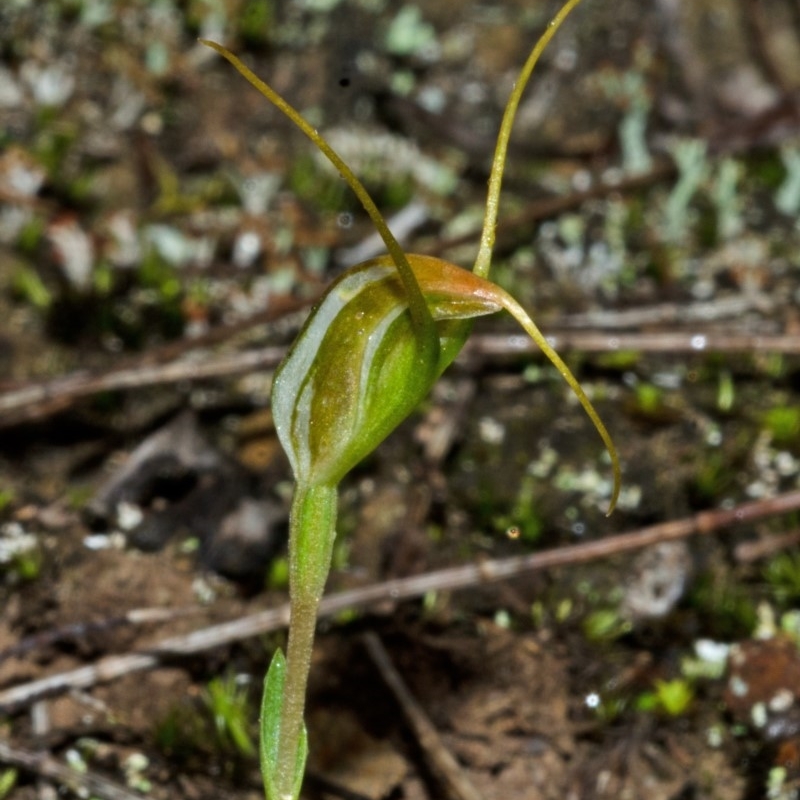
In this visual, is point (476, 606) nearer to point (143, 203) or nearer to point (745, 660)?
point (745, 660)

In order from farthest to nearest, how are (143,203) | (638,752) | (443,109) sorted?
(443,109), (143,203), (638,752)

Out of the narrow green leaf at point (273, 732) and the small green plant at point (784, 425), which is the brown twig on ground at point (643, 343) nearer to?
the small green plant at point (784, 425)

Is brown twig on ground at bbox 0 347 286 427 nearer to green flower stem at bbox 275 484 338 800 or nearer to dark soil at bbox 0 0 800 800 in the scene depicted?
dark soil at bbox 0 0 800 800

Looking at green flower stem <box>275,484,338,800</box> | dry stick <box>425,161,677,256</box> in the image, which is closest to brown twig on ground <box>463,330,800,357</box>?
dry stick <box>425,161,677,256</box>

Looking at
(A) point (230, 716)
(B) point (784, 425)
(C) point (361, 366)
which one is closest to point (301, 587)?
(C) point (361, 366)

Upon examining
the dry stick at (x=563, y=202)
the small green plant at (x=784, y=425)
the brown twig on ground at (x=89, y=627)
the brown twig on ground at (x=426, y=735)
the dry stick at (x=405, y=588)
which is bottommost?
the brown twig on ground at (x=426, y=735)

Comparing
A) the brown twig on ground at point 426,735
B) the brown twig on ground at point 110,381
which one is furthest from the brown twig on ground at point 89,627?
the brown twig on ground at point 110,381

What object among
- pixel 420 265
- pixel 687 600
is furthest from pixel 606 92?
pixel 420 265
